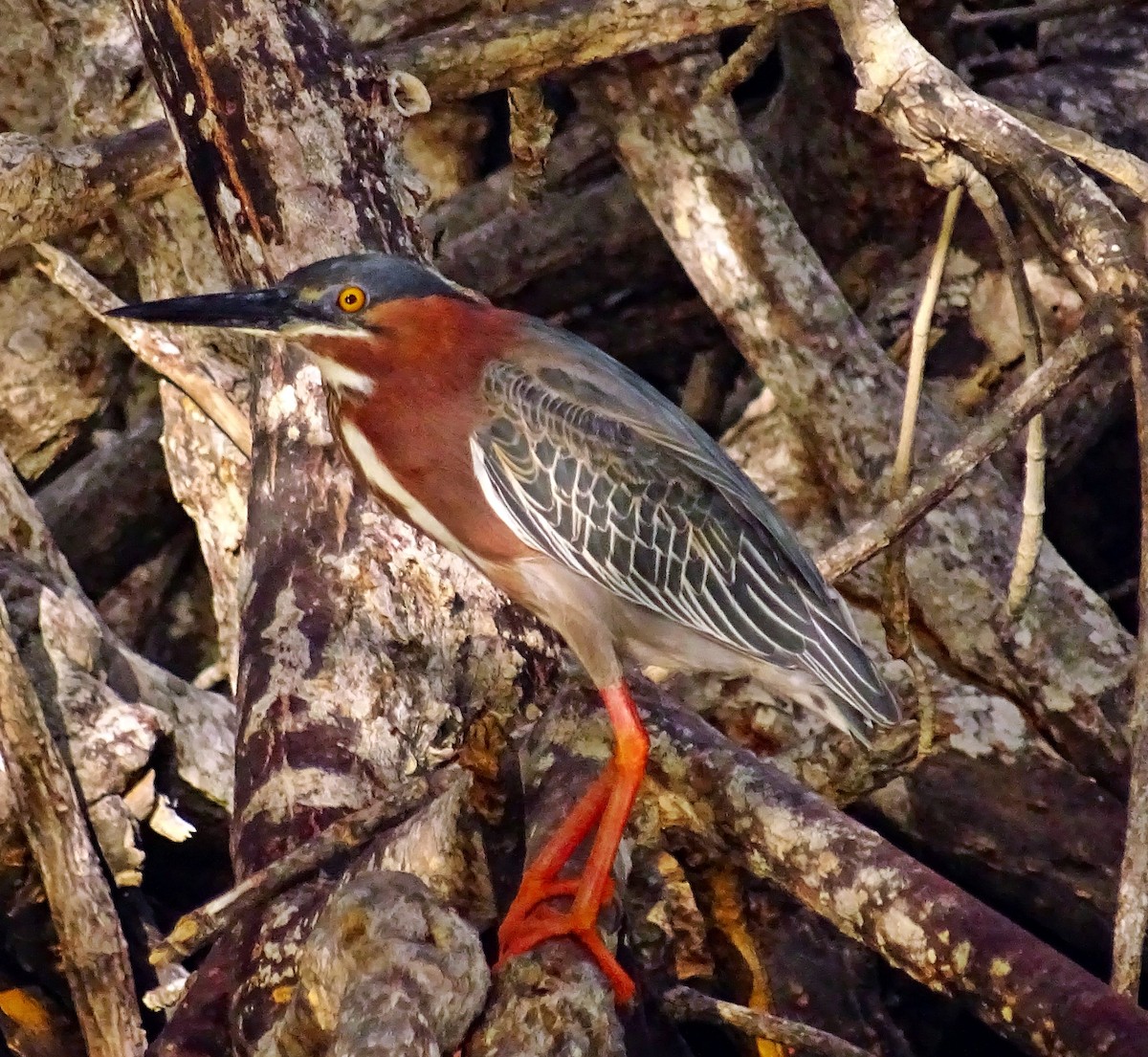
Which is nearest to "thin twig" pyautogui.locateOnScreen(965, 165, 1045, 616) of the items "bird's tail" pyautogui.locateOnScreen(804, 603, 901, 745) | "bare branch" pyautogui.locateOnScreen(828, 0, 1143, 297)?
"bare branch" pyautogui.locateOnScreen(828, 0, 1143, 297)

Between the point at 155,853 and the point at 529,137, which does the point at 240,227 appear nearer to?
the point at 529,137

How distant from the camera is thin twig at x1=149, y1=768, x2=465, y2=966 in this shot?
1.73 metres

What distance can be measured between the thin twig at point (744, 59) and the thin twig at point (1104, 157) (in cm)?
66

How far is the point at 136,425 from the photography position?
3.57m

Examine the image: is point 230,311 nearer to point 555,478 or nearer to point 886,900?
point 555,478

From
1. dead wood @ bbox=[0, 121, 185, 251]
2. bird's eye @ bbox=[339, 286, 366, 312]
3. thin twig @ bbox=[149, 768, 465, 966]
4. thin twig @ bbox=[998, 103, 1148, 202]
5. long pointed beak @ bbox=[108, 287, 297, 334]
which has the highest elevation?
dead wood @ bbox=[0, 121, 185, 251]

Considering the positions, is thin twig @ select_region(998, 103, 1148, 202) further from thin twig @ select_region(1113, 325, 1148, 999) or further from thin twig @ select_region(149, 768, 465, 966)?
thin twig @ select_region(149, 768, 465, 966)

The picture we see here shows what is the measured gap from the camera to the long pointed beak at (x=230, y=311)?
6.30ft

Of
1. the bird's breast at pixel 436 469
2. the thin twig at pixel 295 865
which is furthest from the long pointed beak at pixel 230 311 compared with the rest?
the thin twig at pixel 295 865

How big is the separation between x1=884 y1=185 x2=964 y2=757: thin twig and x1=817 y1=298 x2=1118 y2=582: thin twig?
42mm

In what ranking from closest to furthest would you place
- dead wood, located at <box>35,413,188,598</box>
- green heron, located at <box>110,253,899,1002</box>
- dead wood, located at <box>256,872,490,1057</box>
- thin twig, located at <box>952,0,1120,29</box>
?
dead wood, located at <box>256,872,490,1057</box> → green heron, located at <box>110,253,899,1002</box> → thin twig, located at <box>952,0,1120,29</box> → dead wood, located at <box>35,413,188,598</box>

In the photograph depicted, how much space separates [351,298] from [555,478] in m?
0.35

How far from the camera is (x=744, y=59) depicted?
2.71 m

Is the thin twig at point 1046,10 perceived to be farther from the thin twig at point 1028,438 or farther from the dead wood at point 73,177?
the dead wood at point 73,177
